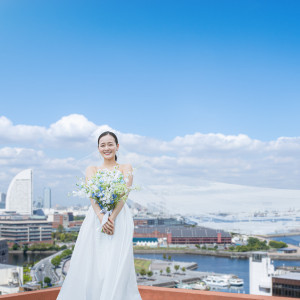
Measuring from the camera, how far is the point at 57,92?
30.5 metres

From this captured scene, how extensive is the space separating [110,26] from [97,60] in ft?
26.7

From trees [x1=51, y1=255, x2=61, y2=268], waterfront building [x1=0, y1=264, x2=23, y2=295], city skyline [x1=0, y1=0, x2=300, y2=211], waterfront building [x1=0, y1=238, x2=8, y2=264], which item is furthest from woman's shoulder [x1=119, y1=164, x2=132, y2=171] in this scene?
waterfront building [x1=0, y1=238, x2=8, y2=264]

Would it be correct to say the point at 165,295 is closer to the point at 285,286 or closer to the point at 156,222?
the point at 285,286

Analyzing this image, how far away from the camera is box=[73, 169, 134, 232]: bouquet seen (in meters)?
1.78

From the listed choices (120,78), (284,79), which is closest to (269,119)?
(284,79)

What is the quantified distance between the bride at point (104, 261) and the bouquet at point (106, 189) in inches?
0.9

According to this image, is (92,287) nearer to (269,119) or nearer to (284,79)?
(284,79)

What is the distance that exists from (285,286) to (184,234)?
17183 mm

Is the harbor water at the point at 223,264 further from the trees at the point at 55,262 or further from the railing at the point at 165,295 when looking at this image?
the railing at the point at 165,295

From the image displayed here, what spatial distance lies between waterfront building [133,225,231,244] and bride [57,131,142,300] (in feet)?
108

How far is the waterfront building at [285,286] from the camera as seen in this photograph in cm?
1797

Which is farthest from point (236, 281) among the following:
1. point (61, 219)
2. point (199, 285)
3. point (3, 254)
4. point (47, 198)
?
point (47, 198)

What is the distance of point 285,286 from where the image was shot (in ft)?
61.6

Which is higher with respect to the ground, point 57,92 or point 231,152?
point 57,92
